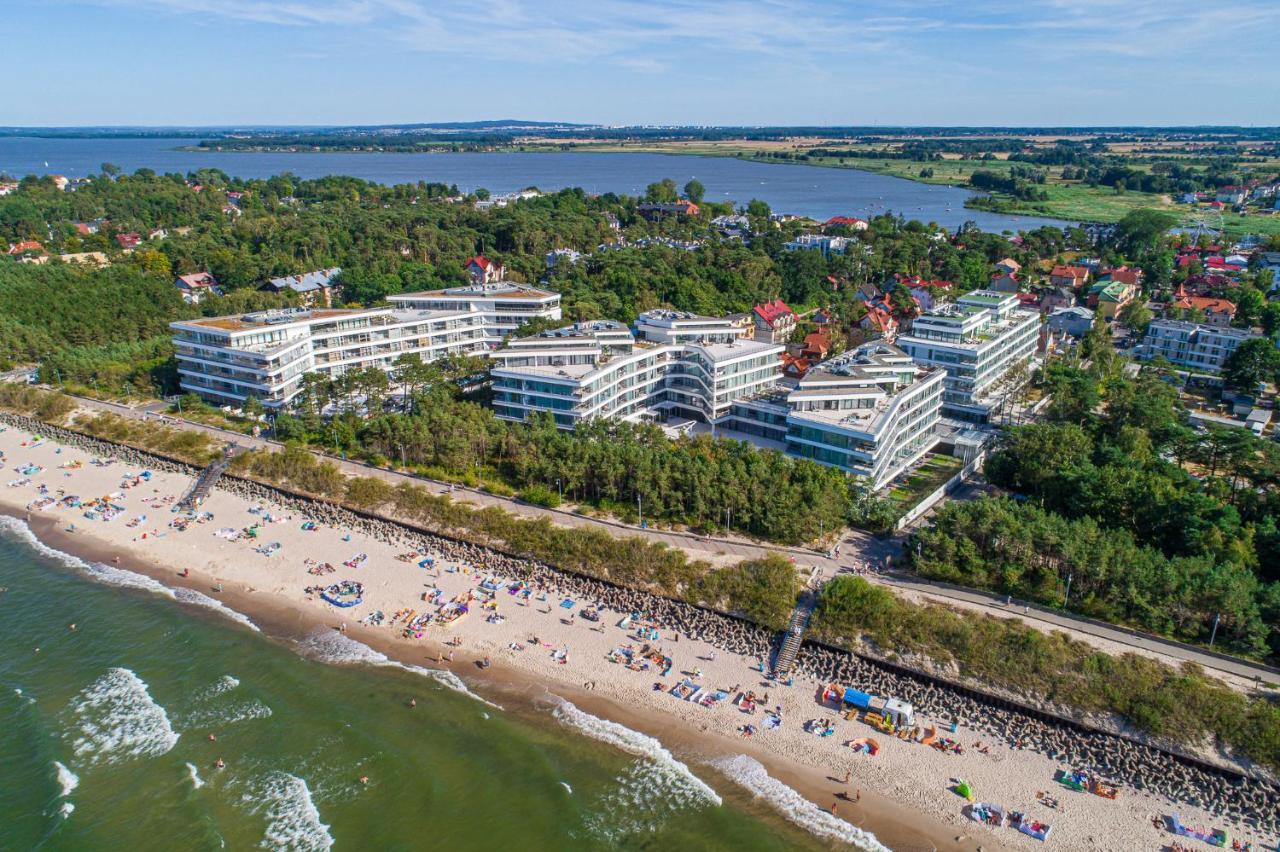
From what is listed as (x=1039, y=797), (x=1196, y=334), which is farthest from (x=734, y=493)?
(x=1196, y=334)

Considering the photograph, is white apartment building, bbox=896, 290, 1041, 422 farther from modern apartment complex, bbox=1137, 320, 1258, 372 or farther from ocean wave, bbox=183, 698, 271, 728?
ocean wave, bbox=183, 698, 271, 728

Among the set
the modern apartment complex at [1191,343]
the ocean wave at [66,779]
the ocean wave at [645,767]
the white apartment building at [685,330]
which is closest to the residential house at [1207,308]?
the modern apartment complex at [1191,343]

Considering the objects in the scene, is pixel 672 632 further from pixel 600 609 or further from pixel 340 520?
pixel 340 520

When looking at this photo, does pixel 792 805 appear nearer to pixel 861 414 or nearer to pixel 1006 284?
pixel 861 414

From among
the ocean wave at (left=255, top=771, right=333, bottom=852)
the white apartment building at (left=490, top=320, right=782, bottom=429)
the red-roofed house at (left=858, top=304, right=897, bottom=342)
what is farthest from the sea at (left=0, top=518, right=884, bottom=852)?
the red-roofed house at (left=858, top=304, right=897, bottom=342)

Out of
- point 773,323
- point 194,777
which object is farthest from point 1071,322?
point 194,777

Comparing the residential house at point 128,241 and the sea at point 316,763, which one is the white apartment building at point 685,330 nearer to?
the sea at point 316,763
